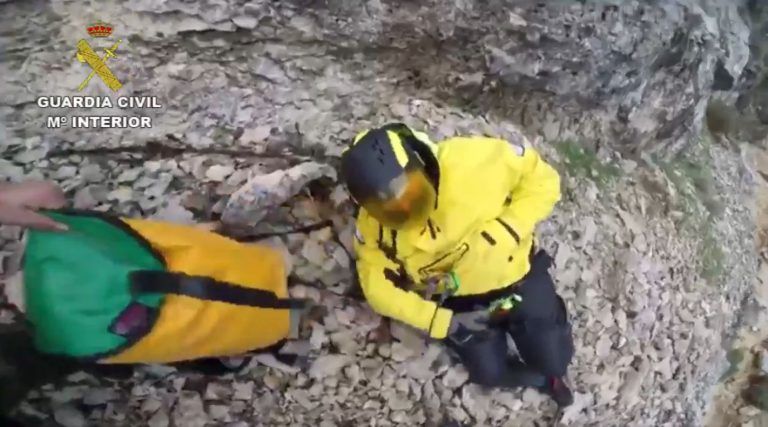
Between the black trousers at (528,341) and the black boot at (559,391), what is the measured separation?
0.06 meters

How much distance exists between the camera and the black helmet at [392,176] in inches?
102

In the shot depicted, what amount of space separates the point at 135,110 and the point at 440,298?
184 centimetres

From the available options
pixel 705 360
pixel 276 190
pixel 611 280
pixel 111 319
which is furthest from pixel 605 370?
pixel 111 319

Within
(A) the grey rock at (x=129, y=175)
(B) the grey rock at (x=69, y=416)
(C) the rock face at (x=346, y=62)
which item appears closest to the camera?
(B) the grey rock at (x=69, y=416)

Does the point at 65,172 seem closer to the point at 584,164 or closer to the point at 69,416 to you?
the point at 69,416

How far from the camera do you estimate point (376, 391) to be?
12.5ft

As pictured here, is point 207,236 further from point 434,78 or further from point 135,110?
point 434,78

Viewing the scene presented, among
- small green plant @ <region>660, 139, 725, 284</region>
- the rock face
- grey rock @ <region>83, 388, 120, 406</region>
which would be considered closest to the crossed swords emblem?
the rock face

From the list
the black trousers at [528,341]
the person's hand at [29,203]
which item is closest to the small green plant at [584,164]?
the black trousers at [528,341]

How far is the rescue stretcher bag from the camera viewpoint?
8.37 feet

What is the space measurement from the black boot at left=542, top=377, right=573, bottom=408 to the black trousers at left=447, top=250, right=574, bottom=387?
65 mm

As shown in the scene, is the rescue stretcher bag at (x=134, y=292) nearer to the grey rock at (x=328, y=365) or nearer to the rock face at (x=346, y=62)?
the grey rock at (x=328, y=365)

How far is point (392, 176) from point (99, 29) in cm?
209

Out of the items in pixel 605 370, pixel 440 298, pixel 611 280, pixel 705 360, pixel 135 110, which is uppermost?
pixel 135 110
